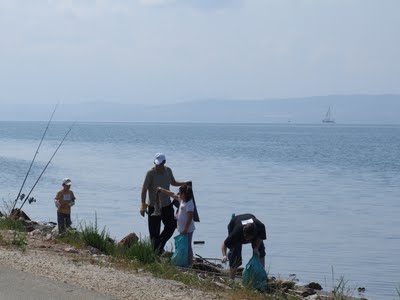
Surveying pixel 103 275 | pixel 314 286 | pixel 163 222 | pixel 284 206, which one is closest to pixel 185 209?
pixel 163 222

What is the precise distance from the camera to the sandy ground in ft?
27.4

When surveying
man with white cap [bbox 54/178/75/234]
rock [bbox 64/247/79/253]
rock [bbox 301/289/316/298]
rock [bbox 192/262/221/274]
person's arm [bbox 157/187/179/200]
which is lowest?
rock [bbox 301/289/316/298]

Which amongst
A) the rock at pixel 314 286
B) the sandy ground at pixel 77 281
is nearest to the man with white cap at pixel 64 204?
the sandy ground at pixel 77 281

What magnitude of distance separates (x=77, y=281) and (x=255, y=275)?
2.26 metres

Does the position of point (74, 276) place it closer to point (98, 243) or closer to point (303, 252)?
point (98, 243)

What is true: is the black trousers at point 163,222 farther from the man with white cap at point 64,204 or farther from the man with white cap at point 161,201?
the man with white cap at point 64,204

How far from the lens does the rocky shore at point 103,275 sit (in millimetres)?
8703

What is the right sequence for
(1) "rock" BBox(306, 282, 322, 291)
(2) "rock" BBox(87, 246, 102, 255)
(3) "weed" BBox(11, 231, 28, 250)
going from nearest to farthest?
(3) "weed" BBox(11, 231, 28, 250)
(2) "rock" BBox(87, 246, 102, 255)
(1) "rock" BBox(306, 282, 322, 291)

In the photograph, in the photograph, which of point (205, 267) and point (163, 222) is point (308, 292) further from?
point (163, 222)

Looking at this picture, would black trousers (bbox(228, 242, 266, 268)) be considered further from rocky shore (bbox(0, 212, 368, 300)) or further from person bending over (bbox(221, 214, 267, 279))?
rocky shore (bbox(0, 212, 368, 300))

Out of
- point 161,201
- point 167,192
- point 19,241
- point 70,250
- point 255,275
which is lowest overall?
point 255,275

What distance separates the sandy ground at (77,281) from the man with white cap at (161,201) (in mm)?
1917

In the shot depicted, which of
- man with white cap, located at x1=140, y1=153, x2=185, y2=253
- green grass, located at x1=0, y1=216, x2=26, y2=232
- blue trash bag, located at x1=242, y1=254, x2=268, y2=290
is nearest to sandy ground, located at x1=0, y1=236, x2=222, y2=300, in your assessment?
blue trash bag, located at x1=242, y1=254, x2=268, y2=290

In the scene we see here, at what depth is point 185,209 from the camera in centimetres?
1186
